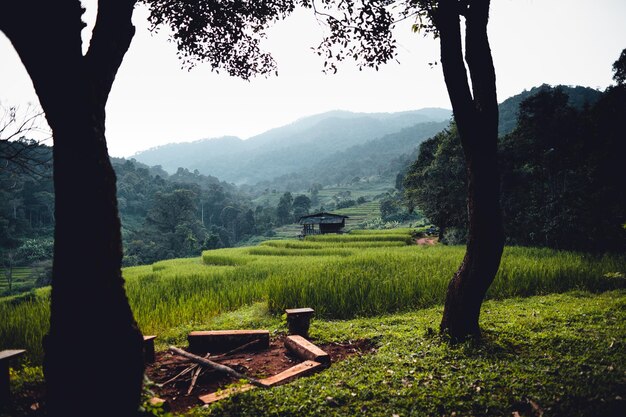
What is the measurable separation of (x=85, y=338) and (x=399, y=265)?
1279cm

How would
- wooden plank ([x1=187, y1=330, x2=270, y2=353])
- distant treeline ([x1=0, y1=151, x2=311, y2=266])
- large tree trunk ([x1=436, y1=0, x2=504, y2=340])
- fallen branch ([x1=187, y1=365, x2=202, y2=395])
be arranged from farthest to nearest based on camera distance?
1. distant treeline ([x1=0, y1=151, x2=311, y2=266])
2. wooden plank ([x1=187, y1=330, x2=270, y2=353])
3. large tree trunk ([x1=436, y1=0, x2=504, y2=340])
4. fallen branch ([x1=187, y1=365, x2=202, y2=395])

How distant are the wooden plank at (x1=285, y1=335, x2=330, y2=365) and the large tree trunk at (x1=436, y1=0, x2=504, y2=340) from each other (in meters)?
2.26

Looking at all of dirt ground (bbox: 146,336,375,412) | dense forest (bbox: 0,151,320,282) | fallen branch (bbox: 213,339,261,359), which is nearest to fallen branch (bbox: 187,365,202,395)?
dirt ground (bbox: 146,336,375,412)

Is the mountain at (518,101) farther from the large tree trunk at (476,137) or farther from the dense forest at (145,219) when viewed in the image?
the large tree trunk at (476,137)

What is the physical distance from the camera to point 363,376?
15.8ft

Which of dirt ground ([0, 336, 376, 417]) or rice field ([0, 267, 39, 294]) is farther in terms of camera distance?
rice field ([0, 267, 39, 294])

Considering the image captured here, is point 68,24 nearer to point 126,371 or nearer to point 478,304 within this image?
point 126,371

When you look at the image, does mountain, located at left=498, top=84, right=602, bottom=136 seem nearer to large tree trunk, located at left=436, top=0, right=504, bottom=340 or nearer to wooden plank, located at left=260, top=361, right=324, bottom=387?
large tree trunk, located at left=436, top=0, right=504, bottom=340

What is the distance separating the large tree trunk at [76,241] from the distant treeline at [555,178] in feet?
58.5

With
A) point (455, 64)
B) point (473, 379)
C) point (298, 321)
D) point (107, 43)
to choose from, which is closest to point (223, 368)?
point (298, 321)

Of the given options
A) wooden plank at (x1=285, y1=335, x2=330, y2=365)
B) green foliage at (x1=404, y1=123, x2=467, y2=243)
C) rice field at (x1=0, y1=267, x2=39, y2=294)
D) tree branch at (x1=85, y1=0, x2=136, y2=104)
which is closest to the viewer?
tree branch at (x1=85, y1=0, x2=136, y2=104)

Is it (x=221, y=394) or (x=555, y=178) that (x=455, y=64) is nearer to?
(x=221, y=394)

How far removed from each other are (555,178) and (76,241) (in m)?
29.5

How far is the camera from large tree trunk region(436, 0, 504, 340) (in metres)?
5.72
